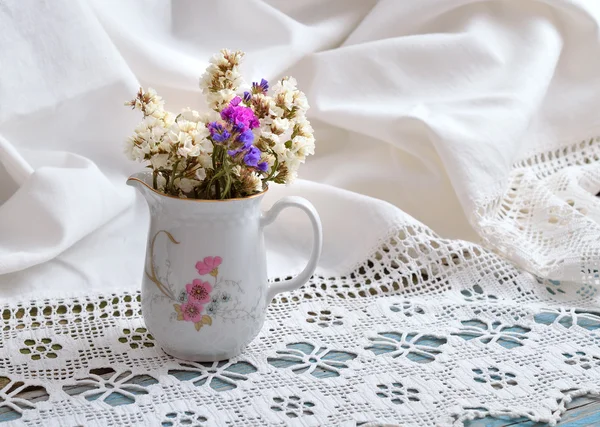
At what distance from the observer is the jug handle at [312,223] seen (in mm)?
945

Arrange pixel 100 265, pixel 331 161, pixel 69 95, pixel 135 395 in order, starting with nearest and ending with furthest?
pixel 135 395 < pixel 100 265 < pixel 69 95 < pixel 331 161

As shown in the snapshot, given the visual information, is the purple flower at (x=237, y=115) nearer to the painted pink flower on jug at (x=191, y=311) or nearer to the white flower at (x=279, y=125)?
the white flower at (x=279, y=125)

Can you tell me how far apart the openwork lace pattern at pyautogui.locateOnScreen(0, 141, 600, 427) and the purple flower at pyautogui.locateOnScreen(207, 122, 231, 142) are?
28 cm

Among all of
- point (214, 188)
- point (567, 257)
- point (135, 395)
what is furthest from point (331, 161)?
point (135, 395)

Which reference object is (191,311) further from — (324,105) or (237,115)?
(324,105)

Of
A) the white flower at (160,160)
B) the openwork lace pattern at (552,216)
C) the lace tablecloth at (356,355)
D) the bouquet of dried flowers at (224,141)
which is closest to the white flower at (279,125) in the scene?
the bouquet of dried flowers at (224,141)

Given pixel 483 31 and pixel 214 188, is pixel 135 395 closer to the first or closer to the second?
pixel 214 188

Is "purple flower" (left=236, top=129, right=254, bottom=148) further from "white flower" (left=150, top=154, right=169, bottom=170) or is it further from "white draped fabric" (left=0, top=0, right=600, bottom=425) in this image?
"white draped fabric" (left=0, top=0, right=600, bottom=425)

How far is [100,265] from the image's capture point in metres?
1.18

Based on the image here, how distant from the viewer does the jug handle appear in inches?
37.2

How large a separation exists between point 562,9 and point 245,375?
37.5 inches

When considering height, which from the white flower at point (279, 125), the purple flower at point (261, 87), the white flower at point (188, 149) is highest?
the purple flower at point (261, 87)

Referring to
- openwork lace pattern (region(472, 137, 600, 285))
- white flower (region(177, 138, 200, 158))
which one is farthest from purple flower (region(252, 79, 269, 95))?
openwork lace pattern (region(472, 137, 600, 285))

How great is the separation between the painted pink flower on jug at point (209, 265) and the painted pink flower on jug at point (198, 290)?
0.04 feet
